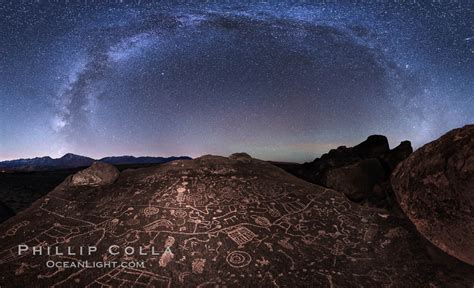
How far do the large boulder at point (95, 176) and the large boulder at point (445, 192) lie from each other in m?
6.99

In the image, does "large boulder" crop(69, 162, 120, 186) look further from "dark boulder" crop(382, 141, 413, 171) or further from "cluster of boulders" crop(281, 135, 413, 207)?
"dark boulder" crop(382, 141, 413, 171)

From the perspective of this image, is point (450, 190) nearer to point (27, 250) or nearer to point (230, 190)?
point (230, 190)

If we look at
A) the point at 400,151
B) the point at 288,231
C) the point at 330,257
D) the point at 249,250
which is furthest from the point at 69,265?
the point at 400,151

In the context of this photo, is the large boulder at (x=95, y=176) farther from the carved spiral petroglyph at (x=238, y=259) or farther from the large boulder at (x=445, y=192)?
the large boulder at (x=445, y=192)

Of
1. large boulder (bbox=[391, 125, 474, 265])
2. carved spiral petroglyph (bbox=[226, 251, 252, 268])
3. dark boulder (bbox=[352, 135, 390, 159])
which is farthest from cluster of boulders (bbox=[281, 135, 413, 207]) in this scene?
carved spiral petroglyph (bbox=[226, 251, 252, 268])

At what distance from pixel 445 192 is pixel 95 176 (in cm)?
770

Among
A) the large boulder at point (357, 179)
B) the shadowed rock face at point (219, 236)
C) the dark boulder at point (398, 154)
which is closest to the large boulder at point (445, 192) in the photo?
the shadowed rock face at point (219, 236)

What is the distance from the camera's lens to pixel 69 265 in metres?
4.52

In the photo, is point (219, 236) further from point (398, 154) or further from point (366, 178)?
point (398, 154)

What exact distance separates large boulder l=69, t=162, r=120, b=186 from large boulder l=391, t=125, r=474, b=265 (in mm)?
6988

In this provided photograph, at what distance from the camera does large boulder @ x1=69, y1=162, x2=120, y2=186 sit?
701 cm

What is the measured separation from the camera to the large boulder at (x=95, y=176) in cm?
701

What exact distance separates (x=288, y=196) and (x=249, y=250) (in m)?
2.04

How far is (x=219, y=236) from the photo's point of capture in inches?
201
